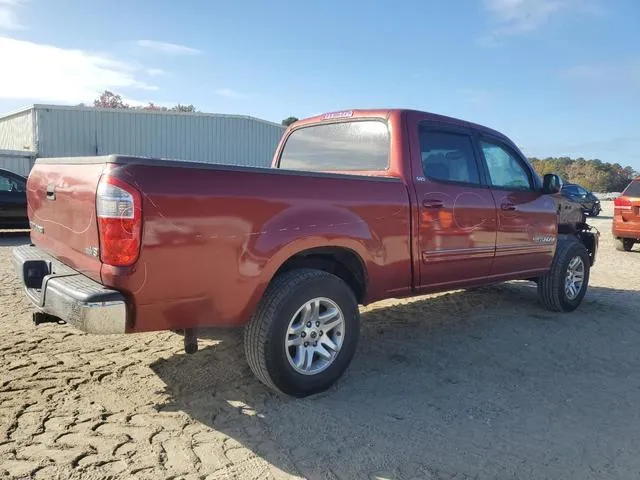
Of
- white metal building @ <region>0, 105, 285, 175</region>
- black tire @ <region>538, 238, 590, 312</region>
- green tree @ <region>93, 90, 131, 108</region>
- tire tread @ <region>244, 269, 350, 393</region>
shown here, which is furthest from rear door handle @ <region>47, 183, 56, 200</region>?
green tree @ <region>93, 90, 131, 108</region>

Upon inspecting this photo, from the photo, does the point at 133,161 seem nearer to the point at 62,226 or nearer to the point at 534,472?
the point at 62,226

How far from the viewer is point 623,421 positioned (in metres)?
3.48

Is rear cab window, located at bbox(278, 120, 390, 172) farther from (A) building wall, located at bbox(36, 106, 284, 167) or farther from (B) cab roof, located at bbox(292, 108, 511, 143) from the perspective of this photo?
(A) building wall, located at bbox(36, 106, 284, 167)

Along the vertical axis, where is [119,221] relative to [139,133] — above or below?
below

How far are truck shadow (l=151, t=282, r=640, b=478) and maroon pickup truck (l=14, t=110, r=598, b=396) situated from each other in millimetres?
336

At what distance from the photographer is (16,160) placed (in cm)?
2134

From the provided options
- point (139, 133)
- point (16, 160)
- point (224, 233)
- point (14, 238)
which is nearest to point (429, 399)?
point (224, 233)

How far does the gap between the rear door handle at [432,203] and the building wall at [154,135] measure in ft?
65.7

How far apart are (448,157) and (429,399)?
2114 mm

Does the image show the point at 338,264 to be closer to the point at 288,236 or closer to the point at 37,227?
the point at 288,236

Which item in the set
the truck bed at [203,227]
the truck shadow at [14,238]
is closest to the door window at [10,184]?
the truck shadow at [14,238]

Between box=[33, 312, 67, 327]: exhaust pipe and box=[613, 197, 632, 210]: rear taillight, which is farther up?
box=[613, 197, 632, 210]: rear taillight

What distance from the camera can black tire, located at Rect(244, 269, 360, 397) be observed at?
337 cm

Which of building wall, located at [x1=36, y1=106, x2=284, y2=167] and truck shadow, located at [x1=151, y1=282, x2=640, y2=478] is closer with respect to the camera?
truck shadow, located at [x1=151, y1=282, x2=640, y2=478]
